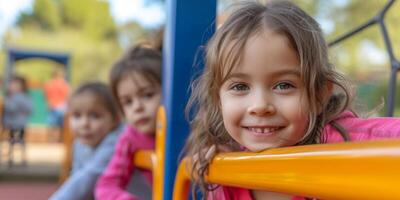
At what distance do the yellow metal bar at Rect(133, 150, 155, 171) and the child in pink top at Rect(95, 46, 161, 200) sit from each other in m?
0.02

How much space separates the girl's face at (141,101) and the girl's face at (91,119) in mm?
305

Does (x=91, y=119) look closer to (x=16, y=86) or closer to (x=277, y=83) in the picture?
(x=277, y=83)

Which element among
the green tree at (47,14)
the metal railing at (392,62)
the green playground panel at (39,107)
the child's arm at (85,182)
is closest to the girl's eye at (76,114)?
the child's arm at (85,182)

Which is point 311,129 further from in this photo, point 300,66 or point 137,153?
point 137,153

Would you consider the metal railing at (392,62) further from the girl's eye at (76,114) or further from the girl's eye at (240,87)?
the girl's eye at (76,114)

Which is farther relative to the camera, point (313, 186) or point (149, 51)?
point (149, 51)

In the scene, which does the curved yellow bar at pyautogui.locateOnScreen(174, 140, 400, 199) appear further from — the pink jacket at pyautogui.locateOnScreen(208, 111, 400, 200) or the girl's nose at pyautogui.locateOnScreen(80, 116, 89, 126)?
the girl's nose at pyautogui.locateOnScreen(80, 116, 89, 126)

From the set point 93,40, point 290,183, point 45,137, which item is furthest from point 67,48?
point 290,183

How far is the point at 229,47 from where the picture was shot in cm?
59

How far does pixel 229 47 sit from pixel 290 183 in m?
0.23

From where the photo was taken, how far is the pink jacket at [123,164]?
104cm

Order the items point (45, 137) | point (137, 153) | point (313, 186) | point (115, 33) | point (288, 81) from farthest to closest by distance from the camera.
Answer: point (115, 33) → point (45, 137) → point (137, 153) → point (288, 81) → point (313, 186)

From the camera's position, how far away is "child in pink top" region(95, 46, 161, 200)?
1.05m

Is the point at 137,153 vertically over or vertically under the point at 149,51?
under
